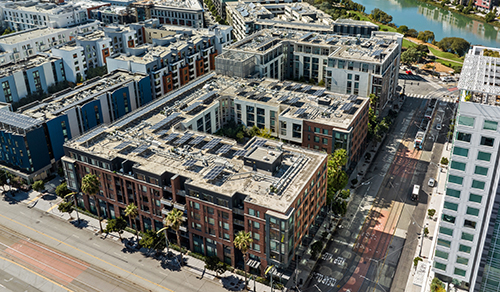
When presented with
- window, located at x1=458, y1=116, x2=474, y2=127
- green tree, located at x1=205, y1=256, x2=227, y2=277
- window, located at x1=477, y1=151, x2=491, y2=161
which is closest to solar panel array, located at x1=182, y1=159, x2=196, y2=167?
green tree, located at x1=205, y1=256, x2=227, y2=277

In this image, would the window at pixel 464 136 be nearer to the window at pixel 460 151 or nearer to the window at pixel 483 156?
the window at pixel 460 151

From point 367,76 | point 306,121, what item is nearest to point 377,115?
point 367,76

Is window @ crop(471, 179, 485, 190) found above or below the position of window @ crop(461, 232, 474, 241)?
above

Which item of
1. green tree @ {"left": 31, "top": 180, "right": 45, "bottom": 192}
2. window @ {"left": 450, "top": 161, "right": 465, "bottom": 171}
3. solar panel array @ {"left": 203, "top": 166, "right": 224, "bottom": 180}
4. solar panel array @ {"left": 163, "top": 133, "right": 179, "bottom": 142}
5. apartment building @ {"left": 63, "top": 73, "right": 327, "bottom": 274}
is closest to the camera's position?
window @ {"left": 450, "top": 161, "right": 465, "bottom": 171}

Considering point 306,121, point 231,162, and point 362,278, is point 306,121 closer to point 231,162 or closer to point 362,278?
point 231,162

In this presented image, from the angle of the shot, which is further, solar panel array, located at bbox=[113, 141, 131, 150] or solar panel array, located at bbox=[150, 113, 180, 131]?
solar panel array, located at bbox=[150, 113, 180, 131]

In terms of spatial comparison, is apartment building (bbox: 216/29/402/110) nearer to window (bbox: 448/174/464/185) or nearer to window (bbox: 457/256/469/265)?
window (bbox: 448/174/464/185)
